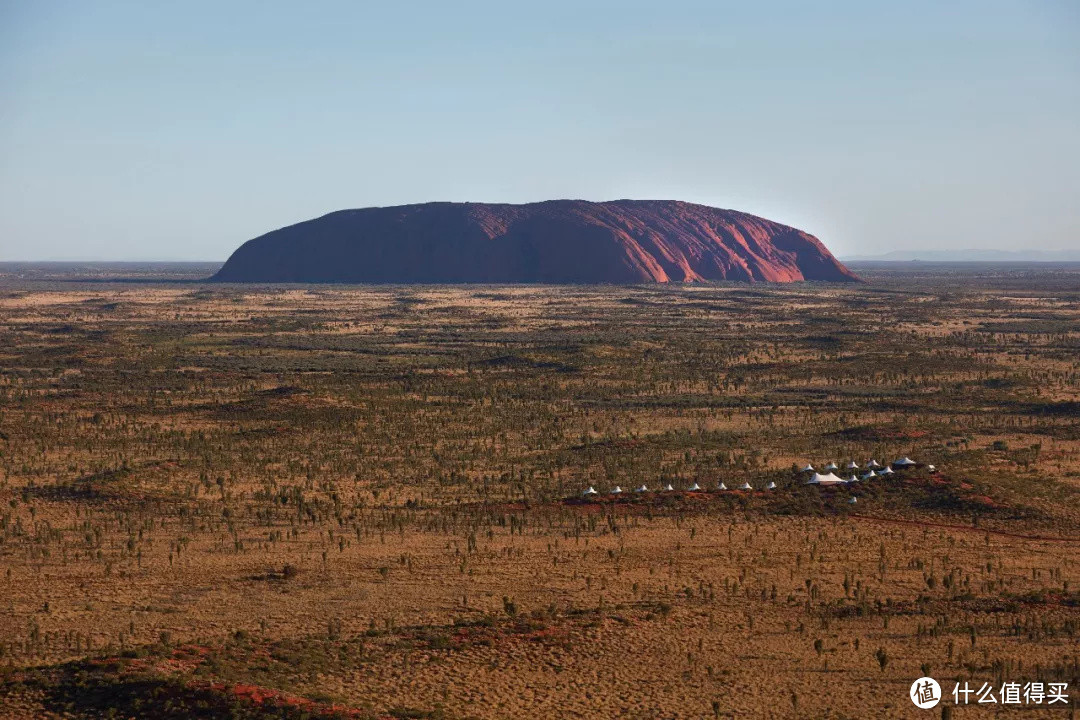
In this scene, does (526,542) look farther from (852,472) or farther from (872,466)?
(872,466)

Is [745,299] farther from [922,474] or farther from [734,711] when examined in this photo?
[734,711]

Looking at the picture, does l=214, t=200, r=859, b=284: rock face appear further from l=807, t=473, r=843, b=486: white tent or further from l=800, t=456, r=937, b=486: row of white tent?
l=807, t=473, r=843, b=486: white tent

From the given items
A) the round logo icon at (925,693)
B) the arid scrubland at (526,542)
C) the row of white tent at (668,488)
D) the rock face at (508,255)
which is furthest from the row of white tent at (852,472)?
the rock face at (508,255)

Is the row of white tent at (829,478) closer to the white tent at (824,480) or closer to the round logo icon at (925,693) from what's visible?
the white tent at (824,480)

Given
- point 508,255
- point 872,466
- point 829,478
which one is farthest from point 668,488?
point 508,255

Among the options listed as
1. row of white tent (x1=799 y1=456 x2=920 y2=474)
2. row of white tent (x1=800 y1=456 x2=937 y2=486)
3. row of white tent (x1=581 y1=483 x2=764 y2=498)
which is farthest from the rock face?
row of white tent (x1=581 y1=483 x2=764 y2=498)
